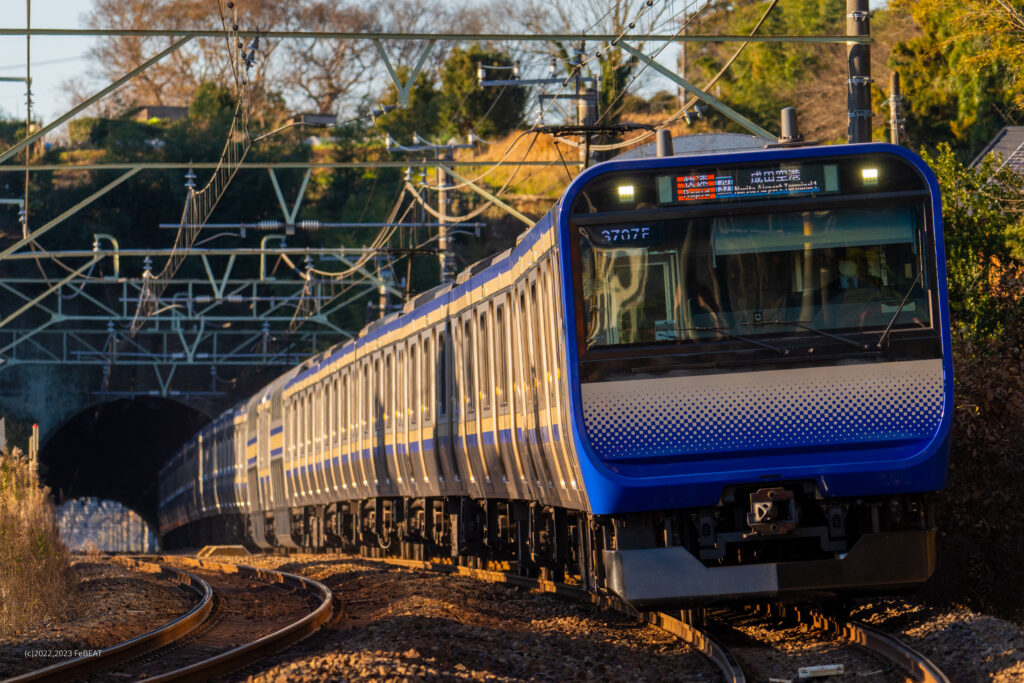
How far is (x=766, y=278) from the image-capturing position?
9.81 m

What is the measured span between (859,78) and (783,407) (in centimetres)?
490

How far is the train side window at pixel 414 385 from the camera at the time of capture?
18469 mm

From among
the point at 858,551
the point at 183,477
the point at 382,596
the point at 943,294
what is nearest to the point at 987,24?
the point at 943,294

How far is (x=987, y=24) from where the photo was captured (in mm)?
15117

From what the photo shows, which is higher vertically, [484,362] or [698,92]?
[698,92]

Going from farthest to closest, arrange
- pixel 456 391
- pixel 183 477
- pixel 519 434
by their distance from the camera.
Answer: pixel 183 477
pixel 456 391
pixel 519 434

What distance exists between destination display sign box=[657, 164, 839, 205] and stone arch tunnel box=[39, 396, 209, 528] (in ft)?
156

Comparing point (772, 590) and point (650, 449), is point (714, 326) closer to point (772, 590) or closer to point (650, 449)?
point (650, 449)

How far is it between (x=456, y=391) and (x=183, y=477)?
40511mm

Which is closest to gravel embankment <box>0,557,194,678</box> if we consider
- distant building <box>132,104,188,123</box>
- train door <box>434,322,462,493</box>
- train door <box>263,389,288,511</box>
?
train door <box>434,322,462,493</box>

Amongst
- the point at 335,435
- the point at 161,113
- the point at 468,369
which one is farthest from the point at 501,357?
the point at 161,113

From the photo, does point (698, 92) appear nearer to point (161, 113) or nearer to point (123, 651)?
point (123, 651)

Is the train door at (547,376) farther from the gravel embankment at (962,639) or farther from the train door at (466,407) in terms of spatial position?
the train door at (466,407)

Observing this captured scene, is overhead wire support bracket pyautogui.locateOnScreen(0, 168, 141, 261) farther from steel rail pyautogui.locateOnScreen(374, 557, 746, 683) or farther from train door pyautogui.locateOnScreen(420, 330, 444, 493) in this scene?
steel rail pyautogui.locateOnScreen(374, 557, 746, 683)
